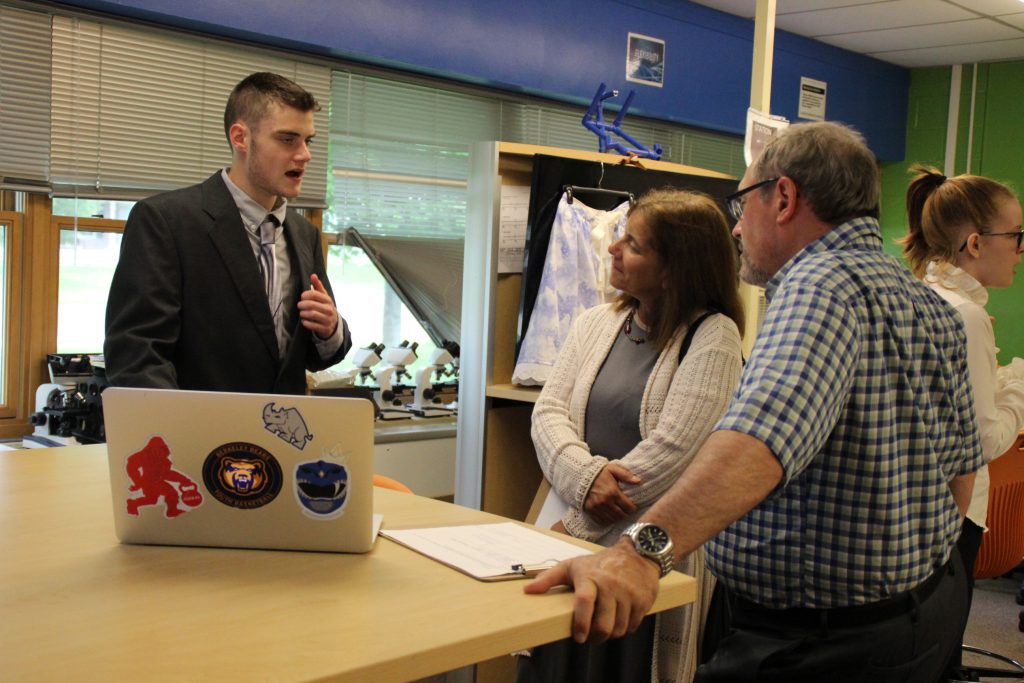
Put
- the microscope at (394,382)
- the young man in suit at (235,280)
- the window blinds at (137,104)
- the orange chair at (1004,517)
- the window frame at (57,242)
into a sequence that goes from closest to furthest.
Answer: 1. the young man in suit at (235,280)
2. the orange chair at (1004,517)
3. the window blinds at (137,104)
4. the window frame at (57,242)
5. the microscope at (394,382)

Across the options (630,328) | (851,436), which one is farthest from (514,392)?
(851,436)

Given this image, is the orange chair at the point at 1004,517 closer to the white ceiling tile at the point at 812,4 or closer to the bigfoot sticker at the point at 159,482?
the bigfoot sticker at the point at 159,482

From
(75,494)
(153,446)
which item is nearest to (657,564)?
(153,446)

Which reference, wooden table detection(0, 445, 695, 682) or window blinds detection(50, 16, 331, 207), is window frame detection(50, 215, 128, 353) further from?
wooden table detection(0, 445, 695, 682)

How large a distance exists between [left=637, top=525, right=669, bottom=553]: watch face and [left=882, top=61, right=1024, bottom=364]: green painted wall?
543 cm

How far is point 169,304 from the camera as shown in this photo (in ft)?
7.11

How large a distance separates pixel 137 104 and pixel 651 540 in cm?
320

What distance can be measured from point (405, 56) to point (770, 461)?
341 cm

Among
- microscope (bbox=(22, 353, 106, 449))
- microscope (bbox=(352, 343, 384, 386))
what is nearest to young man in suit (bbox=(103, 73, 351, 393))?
microscope (bbox=(22, 353, 106, 449))

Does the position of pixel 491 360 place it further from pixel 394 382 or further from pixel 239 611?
pixel 239 611

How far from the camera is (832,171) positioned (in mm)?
1462

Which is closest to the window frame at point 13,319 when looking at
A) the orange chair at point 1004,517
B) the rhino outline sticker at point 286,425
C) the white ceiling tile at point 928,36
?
the rhino outline sticker at point 286,425

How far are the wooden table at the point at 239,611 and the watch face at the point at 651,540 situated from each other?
0.10 m

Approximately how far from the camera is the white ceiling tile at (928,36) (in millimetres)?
5695
